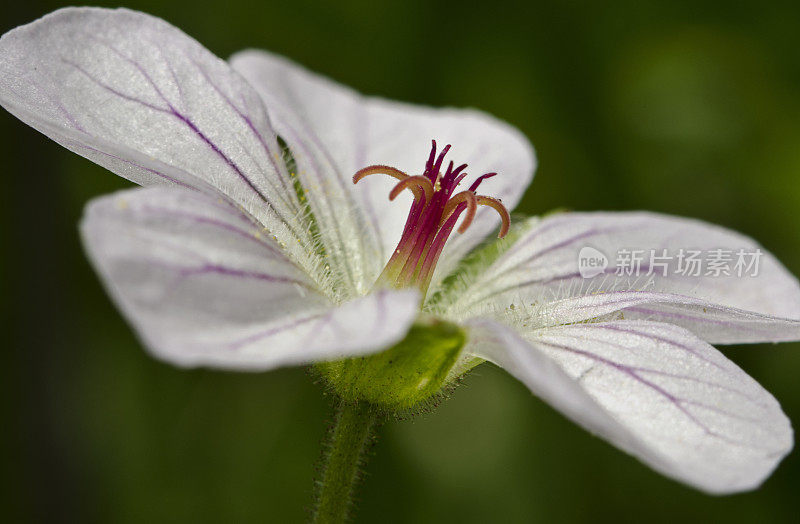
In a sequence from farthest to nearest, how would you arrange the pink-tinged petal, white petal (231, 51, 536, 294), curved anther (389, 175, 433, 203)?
white petal (231, 51, 536, 294)
the pink-tinged petal
curved anther (389, 175, 433, 203)

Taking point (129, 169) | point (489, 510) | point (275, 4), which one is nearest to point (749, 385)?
point (129, 169)

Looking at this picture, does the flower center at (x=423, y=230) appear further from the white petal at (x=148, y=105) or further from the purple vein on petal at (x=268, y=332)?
the purple vein on petal at (x=268, y=332)

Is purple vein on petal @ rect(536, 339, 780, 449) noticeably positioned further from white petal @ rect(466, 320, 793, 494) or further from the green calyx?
the green calyx

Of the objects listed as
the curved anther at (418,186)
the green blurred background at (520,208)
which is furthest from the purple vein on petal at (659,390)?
the green blurred background at (520,208)

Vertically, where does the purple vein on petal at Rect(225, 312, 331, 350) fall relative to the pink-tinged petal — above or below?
above

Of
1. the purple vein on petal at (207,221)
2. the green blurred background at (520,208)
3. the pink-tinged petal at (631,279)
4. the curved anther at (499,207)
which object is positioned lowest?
the green blurred background at (520,208)

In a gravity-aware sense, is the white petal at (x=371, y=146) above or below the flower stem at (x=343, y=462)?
above

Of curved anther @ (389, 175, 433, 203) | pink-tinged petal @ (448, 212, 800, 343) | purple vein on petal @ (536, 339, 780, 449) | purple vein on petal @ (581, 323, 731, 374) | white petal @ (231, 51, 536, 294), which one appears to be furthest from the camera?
white petal @ (231, 51, 536, 294)

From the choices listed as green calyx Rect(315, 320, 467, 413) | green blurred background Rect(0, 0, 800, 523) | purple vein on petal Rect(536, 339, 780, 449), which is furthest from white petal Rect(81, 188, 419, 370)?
green blurred background Rect(0, 0, 800, 523)
